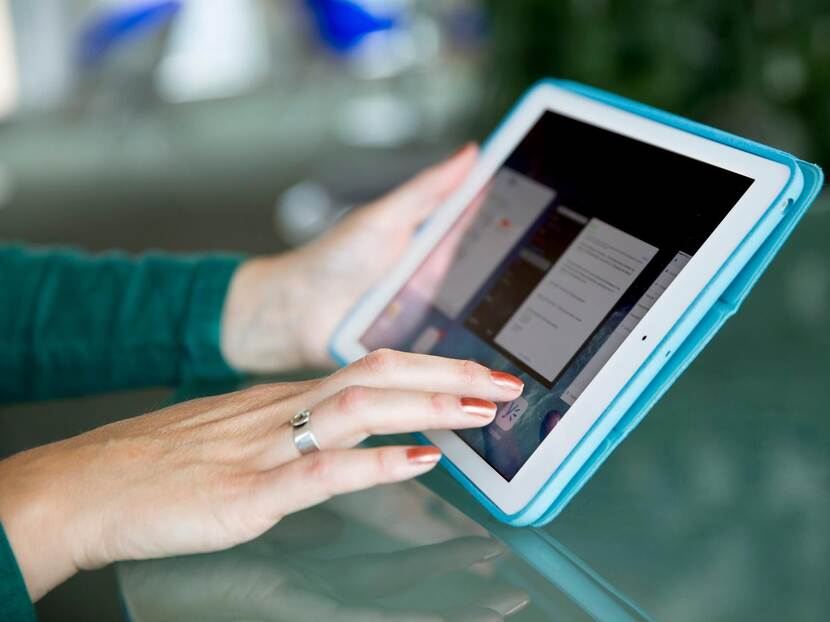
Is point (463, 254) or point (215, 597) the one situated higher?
point (463, 254)

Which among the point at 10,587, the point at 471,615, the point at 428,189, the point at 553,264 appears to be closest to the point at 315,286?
the point at 428,189

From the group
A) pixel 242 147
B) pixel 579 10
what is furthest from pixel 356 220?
pixel 242 147

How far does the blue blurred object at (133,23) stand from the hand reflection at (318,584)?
447cm

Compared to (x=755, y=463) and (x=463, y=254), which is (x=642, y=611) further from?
(x=463, y=254)

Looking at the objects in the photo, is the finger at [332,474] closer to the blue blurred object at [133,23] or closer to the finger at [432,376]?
the finger at [432,376]

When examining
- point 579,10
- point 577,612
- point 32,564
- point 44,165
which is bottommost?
point 44,165

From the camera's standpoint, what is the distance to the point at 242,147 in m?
5.11

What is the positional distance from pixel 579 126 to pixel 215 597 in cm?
48

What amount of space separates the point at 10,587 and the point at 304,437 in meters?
0.23

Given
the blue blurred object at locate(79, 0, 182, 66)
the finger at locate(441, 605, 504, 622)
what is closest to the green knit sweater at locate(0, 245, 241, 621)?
the finger at locate(441, 605, 504, 622)

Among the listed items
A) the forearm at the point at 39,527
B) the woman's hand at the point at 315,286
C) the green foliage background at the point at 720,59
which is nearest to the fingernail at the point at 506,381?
the forearm at the point at 39,527

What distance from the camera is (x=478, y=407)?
24.3 inches

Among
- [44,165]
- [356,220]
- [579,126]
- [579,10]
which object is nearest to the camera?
[579,126]

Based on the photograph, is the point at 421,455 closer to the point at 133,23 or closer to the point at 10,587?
the point at 10,587
